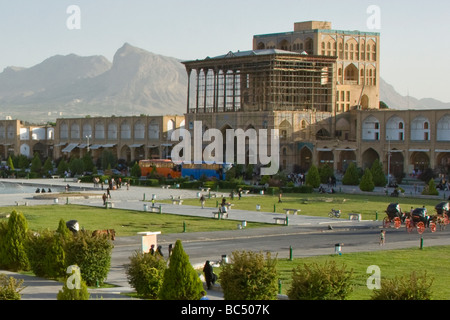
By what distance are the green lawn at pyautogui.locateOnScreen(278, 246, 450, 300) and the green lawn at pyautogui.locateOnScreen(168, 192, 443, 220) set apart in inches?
568

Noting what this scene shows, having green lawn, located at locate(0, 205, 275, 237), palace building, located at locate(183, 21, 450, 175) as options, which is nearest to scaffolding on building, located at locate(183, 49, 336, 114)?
palace building, located at locate(183, 21, 450, 175)

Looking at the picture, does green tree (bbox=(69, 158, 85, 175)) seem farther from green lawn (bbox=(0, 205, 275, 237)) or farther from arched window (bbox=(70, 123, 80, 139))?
green lawn (bbox=(0, 205, 275, 237))

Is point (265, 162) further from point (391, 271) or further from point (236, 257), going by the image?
point (236, 257)

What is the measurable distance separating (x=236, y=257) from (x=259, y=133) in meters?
66.8

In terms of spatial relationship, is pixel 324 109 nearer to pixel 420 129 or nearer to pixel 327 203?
pixel 420 129

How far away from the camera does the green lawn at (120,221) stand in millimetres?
38156

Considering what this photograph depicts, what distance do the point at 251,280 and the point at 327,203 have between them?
36.6 metres

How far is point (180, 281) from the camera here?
18.1 metres

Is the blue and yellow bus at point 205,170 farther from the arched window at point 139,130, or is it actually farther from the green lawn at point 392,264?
the green lawn at point 392,264

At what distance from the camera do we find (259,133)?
280 ft

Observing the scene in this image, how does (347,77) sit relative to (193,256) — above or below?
above

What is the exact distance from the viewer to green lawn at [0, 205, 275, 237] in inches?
1502

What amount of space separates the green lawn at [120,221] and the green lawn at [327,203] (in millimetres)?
7288
